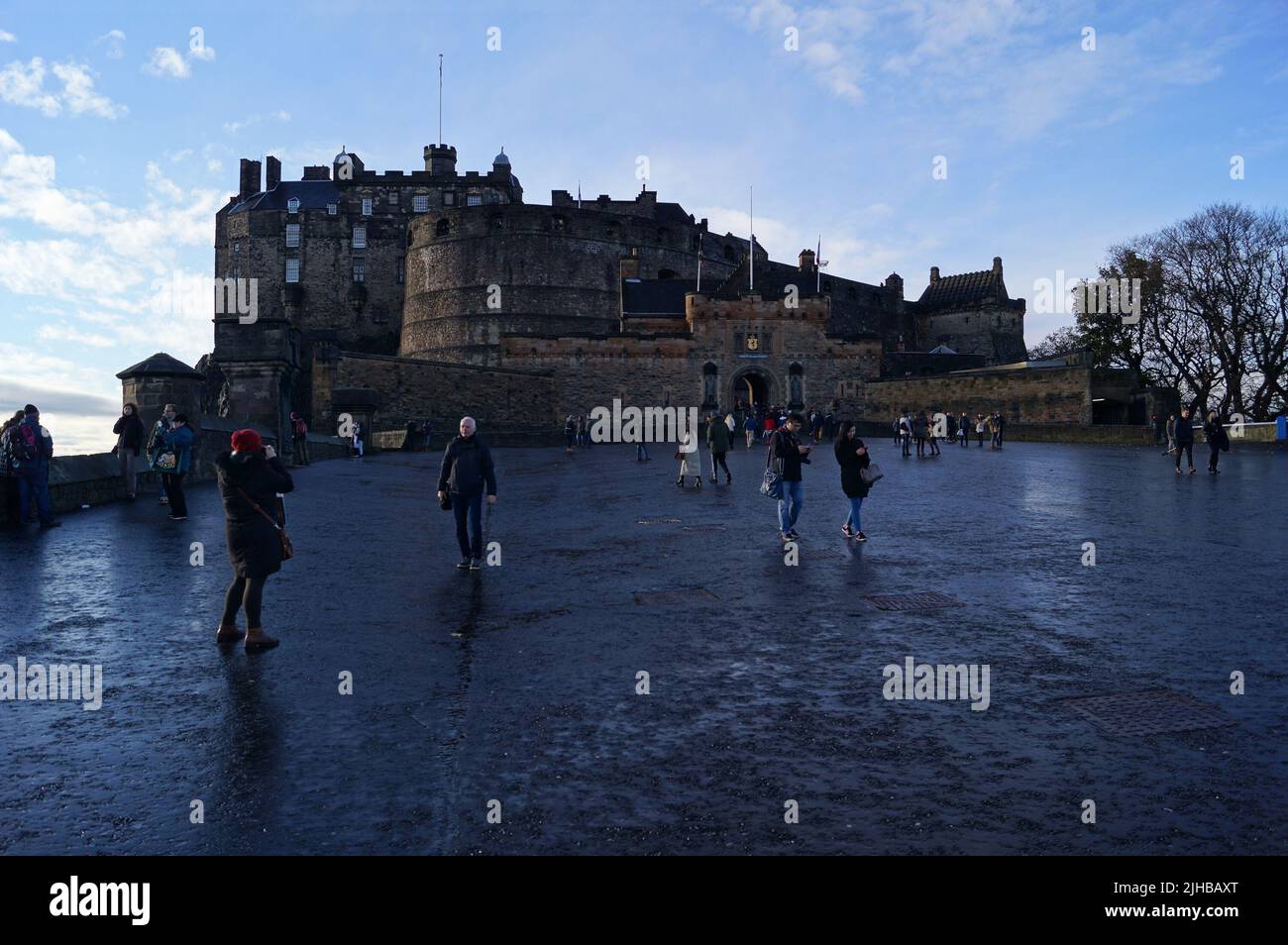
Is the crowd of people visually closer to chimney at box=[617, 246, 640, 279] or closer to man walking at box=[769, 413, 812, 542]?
man walking at box=[769, 413, 812, 542]

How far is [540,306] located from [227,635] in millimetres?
55072

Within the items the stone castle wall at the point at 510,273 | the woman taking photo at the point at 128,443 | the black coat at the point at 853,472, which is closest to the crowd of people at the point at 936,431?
the black coat at the point at 853,472

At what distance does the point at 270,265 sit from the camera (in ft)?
211

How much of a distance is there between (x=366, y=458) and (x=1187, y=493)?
2105 centimetres

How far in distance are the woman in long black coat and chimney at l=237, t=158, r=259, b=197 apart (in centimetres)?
7155

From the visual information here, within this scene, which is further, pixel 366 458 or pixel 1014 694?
pixel 366 458

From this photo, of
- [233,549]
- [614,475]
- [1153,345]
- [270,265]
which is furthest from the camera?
[270,265]

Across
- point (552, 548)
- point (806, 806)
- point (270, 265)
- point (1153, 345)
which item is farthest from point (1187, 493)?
point (270, 265)

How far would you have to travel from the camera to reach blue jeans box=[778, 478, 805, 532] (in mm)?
9914

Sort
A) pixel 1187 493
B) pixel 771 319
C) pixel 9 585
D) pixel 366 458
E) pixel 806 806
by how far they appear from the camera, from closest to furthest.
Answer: pixel 806 806, pixel 9 585, pixel 1187 493, pixel 366 458, pixel 771 319

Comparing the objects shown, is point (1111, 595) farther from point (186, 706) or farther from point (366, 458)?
point (366, 458)

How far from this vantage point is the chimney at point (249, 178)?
6975 cm

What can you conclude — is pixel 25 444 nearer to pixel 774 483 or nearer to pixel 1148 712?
pixel 774 483
